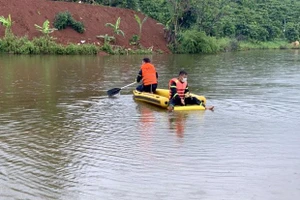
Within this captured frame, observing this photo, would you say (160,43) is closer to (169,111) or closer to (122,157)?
(169,111)

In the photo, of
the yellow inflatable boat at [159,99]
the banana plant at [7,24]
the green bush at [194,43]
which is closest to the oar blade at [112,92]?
the yellow inflatable boat at [159,99]

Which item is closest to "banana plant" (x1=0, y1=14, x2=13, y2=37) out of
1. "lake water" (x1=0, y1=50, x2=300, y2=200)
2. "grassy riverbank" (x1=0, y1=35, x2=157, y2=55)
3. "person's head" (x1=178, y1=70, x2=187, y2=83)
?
"grassy riverbank" (x1=0, y1=35, x2=157, y2=55)

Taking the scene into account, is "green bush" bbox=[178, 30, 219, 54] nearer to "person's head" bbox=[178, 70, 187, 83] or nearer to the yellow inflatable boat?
the yellow inflatable boat

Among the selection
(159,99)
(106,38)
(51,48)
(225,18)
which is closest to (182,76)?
(159,99)

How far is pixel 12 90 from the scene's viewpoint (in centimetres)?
1802

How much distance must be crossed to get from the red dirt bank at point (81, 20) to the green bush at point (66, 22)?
37cm

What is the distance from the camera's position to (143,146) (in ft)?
33.0

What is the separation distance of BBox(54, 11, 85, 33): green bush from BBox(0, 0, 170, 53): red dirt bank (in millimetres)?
369

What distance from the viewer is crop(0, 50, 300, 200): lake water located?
7.46 metres

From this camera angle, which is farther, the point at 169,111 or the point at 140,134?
the point at 169,111

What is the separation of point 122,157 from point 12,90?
10.00 m

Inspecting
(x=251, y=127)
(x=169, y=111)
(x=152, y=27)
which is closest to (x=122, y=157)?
(x=251, y=127)

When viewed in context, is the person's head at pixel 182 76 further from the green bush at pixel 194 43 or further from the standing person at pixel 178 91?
the green bush at pixel 194 43

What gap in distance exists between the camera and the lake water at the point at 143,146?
746cm
